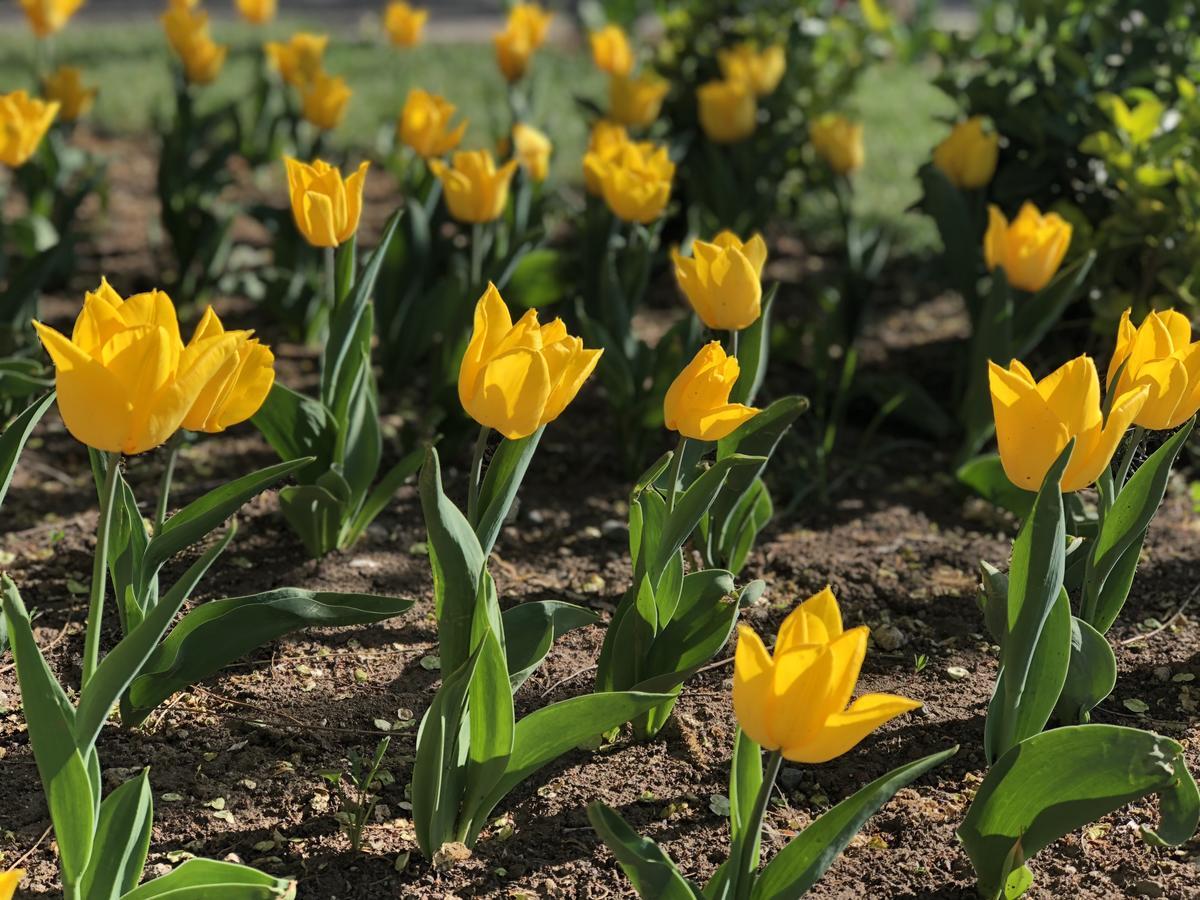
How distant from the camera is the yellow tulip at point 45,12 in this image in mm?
4352

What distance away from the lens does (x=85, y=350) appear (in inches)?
65.5

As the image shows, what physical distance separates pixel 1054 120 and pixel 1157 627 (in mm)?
1578

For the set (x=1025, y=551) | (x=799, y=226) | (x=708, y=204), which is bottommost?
(x=799, y=226)

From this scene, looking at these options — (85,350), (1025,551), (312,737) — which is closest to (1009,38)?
(1025,551)

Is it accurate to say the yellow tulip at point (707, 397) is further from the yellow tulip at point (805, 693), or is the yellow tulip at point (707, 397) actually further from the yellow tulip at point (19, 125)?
the yellow tulip at point (19, 125)

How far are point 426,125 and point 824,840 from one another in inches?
90.3

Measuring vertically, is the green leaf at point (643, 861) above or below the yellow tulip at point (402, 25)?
below

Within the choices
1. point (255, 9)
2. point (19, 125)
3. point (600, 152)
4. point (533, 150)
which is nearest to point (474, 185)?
point (600, 152)

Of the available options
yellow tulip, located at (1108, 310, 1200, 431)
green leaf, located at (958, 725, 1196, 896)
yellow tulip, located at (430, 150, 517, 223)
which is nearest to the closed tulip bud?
yellow tulip, located at (430, 150, 517, 223)

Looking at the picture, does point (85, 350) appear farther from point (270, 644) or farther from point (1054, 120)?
point (1054, 120)

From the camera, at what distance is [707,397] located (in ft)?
6.48

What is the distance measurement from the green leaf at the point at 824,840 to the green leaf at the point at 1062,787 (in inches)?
8.6

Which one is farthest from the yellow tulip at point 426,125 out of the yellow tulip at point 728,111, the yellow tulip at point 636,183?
the yellow tulip at point 728,111

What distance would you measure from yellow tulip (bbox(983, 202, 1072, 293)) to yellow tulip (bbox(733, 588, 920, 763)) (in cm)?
175
